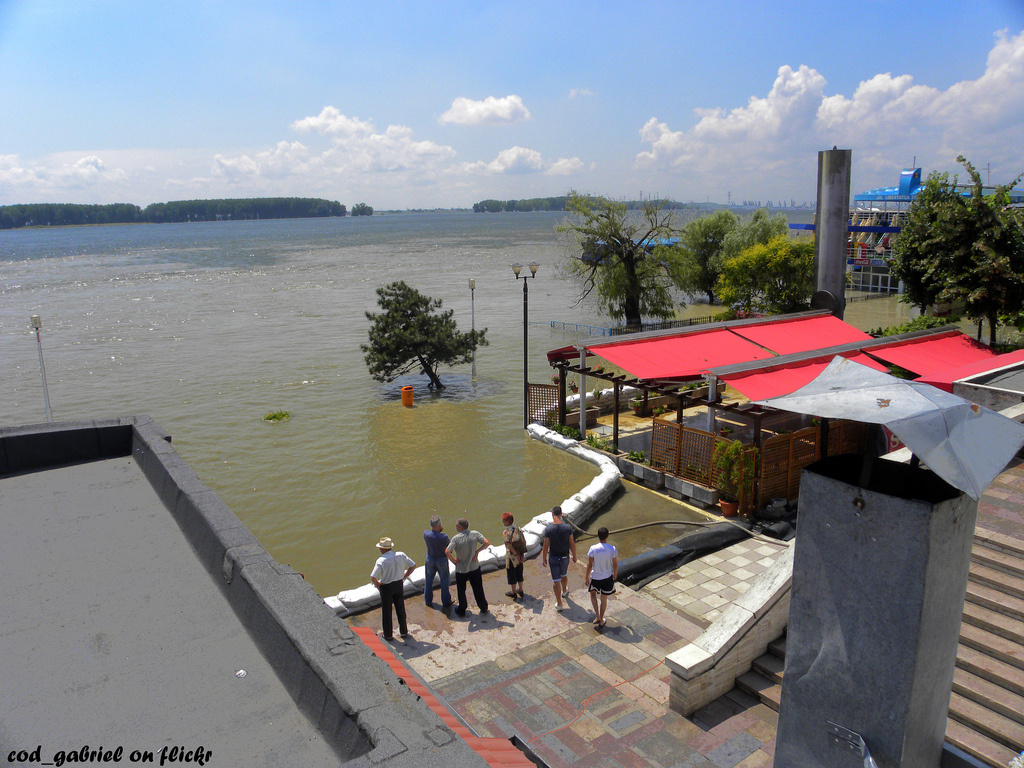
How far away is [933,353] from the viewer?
16969 mm

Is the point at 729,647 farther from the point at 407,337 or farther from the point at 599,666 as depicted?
the point at 407,337

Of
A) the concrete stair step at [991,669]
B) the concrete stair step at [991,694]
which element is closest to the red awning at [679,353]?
the concrete stair step at [991,669]

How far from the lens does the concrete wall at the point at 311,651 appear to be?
3.19 meters

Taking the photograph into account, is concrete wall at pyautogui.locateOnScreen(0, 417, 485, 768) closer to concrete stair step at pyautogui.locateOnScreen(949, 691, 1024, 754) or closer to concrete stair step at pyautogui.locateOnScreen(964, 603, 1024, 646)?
concrete stair step at pyautogui.locateOnScreen(949, 691, 1024, 754)

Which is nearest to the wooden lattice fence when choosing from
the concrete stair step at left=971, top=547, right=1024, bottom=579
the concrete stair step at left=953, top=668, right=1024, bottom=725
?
the concrete stair step at left=971, top=547, right=1024, bottom=579

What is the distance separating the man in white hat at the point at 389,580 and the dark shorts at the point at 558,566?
191 centimetres

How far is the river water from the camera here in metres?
15.0

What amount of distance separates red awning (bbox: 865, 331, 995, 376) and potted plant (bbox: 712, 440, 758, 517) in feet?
19.4

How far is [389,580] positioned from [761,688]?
439 centimetres

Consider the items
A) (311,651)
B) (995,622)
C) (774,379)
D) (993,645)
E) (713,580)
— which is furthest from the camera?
(774,379)

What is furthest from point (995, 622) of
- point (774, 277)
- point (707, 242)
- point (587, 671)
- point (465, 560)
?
point (707, 242)

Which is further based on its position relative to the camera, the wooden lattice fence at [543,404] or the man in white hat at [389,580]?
the wooden lattice fence at [543,404]

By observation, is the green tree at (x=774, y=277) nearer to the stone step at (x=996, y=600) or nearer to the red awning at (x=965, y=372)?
the red awning at (x=965, y=372)

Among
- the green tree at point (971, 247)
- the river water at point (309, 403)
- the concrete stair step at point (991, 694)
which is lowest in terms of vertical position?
the river water at point (309, 403)
